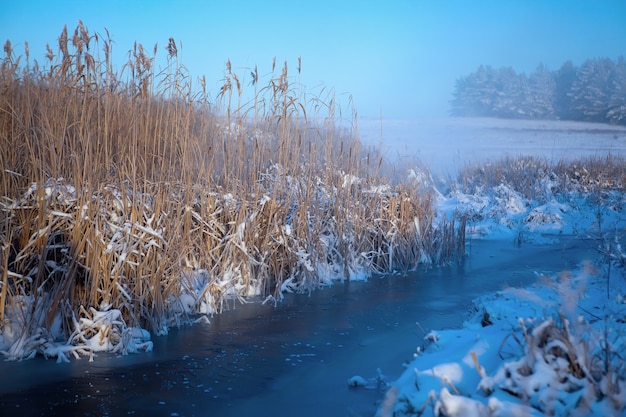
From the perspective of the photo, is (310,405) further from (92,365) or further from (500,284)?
(500,284)

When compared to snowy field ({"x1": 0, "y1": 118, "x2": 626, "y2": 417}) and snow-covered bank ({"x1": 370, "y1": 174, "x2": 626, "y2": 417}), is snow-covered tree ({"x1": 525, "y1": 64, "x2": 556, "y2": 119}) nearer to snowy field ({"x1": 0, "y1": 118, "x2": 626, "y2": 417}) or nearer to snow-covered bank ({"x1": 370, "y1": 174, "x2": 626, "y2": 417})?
snowy field ({"x1": 0, "y1": 118, "x2": 626, "y2": 417})

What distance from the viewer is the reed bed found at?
13.2 feet

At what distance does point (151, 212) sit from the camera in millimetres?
4586

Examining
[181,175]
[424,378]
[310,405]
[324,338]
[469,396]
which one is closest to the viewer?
[469,396]

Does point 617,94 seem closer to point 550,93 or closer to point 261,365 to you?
point 550,93

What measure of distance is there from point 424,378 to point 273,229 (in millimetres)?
3352

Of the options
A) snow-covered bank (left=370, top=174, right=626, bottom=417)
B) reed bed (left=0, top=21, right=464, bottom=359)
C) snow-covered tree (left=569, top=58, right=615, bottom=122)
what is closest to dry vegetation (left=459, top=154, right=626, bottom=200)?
reed bed (left=0, top=21, right=464, bottom=359)

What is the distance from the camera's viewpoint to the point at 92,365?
3.68 metres

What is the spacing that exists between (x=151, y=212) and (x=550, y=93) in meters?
29.0

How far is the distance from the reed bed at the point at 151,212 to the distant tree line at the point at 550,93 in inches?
779

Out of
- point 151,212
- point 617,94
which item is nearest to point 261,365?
point 151,212

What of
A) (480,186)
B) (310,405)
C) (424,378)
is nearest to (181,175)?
(310,405)

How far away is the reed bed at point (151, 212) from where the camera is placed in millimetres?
4016

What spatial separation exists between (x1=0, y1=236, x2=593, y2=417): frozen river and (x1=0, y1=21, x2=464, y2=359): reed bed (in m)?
0.27
